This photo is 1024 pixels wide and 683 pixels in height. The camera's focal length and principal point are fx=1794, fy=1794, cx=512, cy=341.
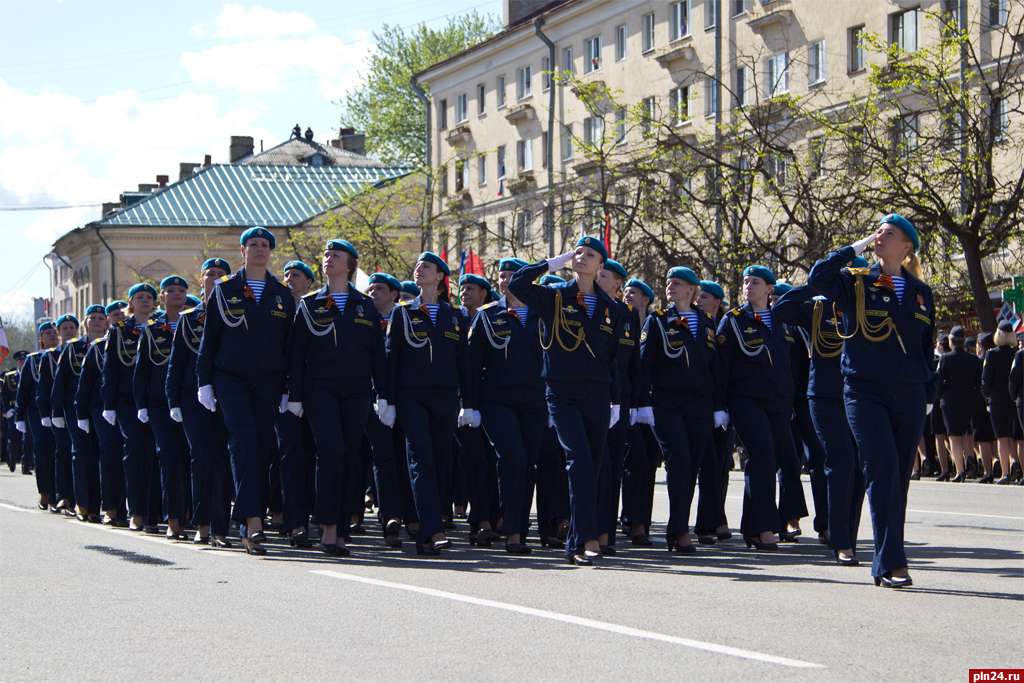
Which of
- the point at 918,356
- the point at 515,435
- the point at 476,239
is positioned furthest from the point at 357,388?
the point at 476,239

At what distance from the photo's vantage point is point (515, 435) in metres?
12.6

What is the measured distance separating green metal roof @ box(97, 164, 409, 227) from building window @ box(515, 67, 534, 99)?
22.4 metres

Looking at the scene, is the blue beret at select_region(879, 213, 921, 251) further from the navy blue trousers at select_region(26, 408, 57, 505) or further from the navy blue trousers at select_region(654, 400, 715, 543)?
the navy blue trousers at select_region(26, 408, 57, 505)

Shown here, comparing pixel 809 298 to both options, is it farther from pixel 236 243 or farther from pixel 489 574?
pixel 236 243

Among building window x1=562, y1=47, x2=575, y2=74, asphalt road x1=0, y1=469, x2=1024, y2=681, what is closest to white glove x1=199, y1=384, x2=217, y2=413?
asphalt road x1=0, y1=469, x2=1024, y2=681

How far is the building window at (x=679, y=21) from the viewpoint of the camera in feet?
174

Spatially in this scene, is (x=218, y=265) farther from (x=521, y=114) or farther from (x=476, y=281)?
(x=521, y=114)

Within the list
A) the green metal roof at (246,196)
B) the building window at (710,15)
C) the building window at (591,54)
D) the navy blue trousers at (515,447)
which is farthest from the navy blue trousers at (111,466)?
the green metal roof at (246,196)

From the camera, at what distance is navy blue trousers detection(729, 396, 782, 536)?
1289cm

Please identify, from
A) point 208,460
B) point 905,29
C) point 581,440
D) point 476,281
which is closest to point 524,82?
point 905,29

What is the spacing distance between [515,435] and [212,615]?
4.08 meters

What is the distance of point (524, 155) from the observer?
64125mm

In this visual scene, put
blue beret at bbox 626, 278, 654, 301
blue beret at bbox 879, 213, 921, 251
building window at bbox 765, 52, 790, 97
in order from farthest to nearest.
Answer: building window at bbox 765, 52, 790, 97, blue beret at bbox 626, 278, 654, 301, blue beret at bbox 879, 213, 921, 251

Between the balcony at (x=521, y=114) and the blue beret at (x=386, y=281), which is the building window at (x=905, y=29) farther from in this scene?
the blue beret at (x=386, y=281)
